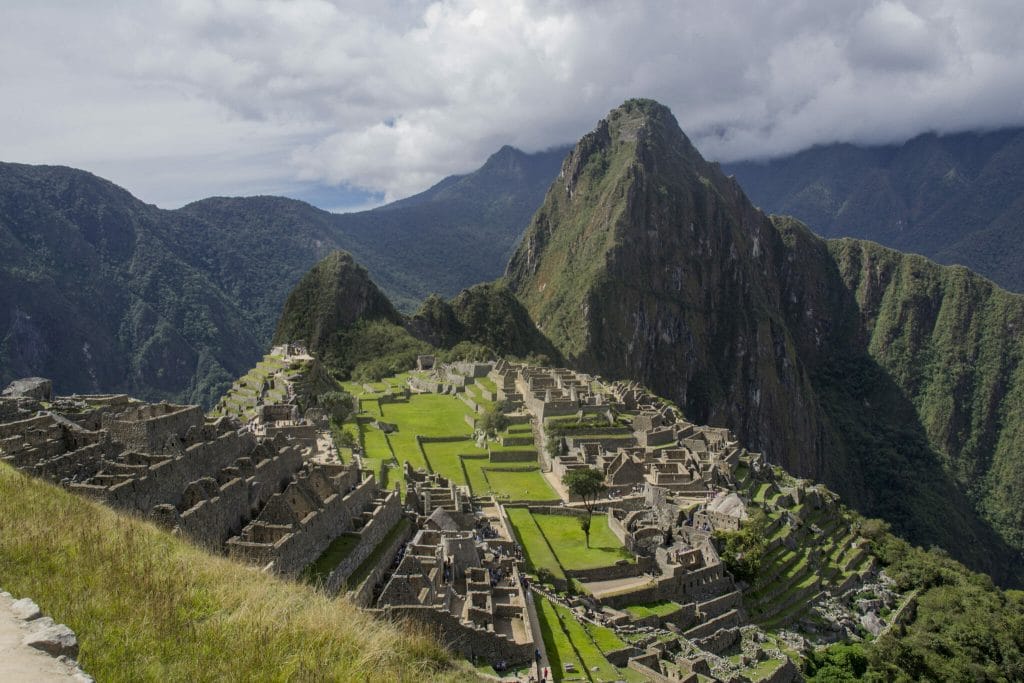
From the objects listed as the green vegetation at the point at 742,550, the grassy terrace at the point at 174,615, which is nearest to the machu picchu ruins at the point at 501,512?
the green vegetation at the point at 742,550

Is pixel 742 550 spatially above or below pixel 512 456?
below

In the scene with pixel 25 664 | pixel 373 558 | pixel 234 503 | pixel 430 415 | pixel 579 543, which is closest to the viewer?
pixel 25 664

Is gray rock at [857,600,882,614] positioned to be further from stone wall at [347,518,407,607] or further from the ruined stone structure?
stone wall at [347,518,407,607]

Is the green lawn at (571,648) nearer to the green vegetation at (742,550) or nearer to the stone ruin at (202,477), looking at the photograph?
the stone ruin at (202,477)

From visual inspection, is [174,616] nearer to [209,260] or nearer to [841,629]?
[841,629]

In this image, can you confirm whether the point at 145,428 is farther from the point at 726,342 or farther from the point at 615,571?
the point at 726,342

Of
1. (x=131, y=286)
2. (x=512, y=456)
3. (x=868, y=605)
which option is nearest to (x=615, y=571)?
(x=512, y=456)

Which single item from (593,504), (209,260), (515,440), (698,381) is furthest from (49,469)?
(698,381)
